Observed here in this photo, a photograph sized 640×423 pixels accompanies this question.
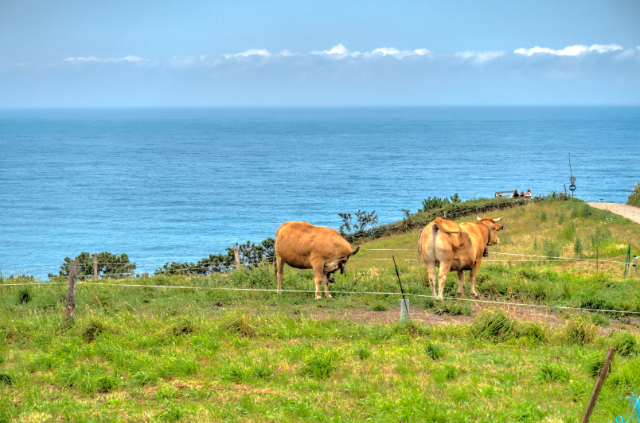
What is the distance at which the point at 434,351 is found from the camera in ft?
33.0

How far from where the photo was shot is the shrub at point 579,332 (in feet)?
35.6

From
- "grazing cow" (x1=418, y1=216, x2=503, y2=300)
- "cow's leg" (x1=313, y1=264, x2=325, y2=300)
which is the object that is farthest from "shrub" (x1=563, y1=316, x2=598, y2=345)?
"cow's leg" (x1=313, y1=264, x2=325, y2=300)

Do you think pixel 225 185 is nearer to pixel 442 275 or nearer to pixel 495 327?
pixel 442 275

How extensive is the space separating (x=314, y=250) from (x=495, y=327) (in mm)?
5199

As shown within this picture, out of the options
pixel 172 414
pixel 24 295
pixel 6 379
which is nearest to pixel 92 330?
pixel 6 379

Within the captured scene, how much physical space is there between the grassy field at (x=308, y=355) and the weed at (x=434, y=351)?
26 mm

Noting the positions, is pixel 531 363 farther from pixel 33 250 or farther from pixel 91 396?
pixel 33 250

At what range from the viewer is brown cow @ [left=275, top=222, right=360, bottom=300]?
14867 mm

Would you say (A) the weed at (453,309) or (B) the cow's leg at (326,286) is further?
(B) the cow's leg at (326,286)

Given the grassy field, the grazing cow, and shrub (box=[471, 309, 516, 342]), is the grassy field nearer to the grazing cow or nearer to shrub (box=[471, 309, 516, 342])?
shrub (box=[471, 309, 516, 342])

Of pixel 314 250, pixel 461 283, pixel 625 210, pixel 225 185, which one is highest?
pixel 314 250

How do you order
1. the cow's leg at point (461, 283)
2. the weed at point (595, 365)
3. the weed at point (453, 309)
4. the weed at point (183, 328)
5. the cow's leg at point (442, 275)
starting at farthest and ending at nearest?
the cow's leg at point (461, 283), the cow's leg at point (442, 275), the weed at point (453, 309), the weed at point (183, 328), the weed at point (595, 365)

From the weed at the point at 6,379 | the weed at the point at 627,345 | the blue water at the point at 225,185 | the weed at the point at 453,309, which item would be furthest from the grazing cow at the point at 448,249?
the blue water at the point at 225,185

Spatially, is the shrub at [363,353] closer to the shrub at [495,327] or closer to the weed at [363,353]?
the weed at [363,353]
